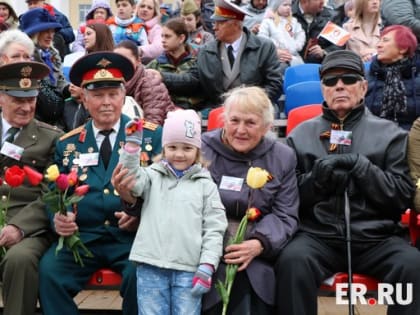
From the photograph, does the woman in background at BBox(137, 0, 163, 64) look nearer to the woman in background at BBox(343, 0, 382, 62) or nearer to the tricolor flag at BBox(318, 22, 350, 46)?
the tricolor flag at BBox(318, 22, 350, 46)

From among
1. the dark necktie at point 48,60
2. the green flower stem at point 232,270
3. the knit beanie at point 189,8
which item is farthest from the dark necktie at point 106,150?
the knit beanie at point 189,8

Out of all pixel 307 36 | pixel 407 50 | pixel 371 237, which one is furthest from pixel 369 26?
pixel 371 237

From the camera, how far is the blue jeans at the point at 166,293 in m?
3.58

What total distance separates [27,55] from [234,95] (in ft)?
6.27

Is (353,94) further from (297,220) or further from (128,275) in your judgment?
(128,275)

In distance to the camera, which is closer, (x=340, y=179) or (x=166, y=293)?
(x=166, y=293)

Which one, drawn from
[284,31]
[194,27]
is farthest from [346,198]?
[194,27]

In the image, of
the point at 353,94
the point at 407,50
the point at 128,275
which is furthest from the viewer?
the point at 407,50

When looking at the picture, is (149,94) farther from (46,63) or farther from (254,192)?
(254,192)

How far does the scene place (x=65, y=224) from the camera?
155 inches

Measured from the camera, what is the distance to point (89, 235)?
163 inches

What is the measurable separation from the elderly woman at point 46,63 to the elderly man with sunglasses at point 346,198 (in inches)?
93.4

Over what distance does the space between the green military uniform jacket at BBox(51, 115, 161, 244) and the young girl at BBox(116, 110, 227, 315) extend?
44 centimetres

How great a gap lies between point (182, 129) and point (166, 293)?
0.83 m
